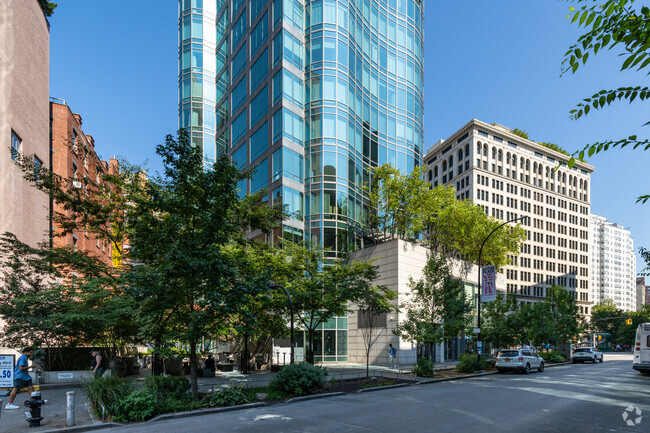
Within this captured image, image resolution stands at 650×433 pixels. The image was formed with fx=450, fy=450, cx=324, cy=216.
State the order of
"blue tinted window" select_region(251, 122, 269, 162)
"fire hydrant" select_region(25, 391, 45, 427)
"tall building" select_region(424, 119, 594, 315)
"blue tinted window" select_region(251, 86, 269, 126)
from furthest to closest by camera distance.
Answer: "tall building" select_region(424, 119, 594, 315) < "blue tinted window" select_region(251, 86, 269, 126) < "blue tinted window" select_region(251, 122, 269, 162) < "fire hydrant" select_region(25, 391, 45, 427)

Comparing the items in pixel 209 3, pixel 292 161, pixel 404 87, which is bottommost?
pixel 292 161

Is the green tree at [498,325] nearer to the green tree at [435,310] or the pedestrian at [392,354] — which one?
the pedestrian at [392,354]

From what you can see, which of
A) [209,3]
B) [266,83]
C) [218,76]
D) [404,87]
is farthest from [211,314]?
[209,3]

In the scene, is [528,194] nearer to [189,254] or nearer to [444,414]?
[444,414]

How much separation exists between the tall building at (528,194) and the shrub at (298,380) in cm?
8424

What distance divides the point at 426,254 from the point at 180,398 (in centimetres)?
2824

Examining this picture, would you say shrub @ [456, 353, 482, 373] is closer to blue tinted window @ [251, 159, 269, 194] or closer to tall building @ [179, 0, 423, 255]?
tall building @ [179, 0, 423, 255]

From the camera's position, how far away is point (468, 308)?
2886 centimetres

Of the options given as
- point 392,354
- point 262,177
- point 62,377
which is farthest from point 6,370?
point 262,177

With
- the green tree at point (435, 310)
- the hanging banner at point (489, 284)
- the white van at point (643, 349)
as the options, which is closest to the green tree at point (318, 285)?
the green tree at point (435, 310)

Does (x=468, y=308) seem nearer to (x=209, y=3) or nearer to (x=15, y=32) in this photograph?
(x=15, y=32)

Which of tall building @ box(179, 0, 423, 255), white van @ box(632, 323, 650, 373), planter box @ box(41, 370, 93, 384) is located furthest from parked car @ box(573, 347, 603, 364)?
planter box @ box(41, 370, 93, 384)

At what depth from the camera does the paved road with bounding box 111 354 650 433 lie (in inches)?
472

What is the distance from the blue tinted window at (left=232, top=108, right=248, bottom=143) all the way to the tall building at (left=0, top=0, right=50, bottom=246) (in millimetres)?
18701
